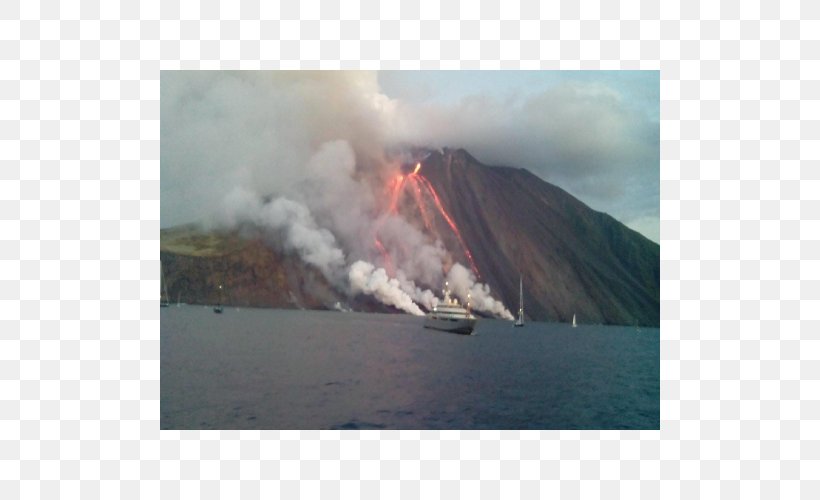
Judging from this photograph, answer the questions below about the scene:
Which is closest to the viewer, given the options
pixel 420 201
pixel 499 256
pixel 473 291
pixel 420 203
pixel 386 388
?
pixel 386 388

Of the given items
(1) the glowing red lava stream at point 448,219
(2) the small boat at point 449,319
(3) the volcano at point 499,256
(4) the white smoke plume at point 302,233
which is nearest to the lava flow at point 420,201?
(1) the glowing red lava stream at point 448,219

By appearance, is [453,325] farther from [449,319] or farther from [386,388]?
[386,388]

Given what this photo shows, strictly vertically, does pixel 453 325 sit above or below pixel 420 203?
below

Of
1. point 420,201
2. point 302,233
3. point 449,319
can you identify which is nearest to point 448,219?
point 420,201

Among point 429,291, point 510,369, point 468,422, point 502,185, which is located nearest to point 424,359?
point 510,369

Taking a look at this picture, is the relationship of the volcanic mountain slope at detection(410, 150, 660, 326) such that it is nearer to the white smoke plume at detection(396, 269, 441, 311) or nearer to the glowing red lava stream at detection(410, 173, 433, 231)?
the glowing red lava stream at detection(410, 173, 433, 231)

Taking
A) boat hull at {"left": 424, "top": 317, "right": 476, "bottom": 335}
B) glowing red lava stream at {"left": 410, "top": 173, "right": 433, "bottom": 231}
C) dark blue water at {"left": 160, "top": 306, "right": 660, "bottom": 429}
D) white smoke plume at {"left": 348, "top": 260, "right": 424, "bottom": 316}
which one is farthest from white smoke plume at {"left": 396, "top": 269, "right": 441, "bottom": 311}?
dark blue water at {"left": 160, "top": 306, "right": 660, "bottom": 429}
